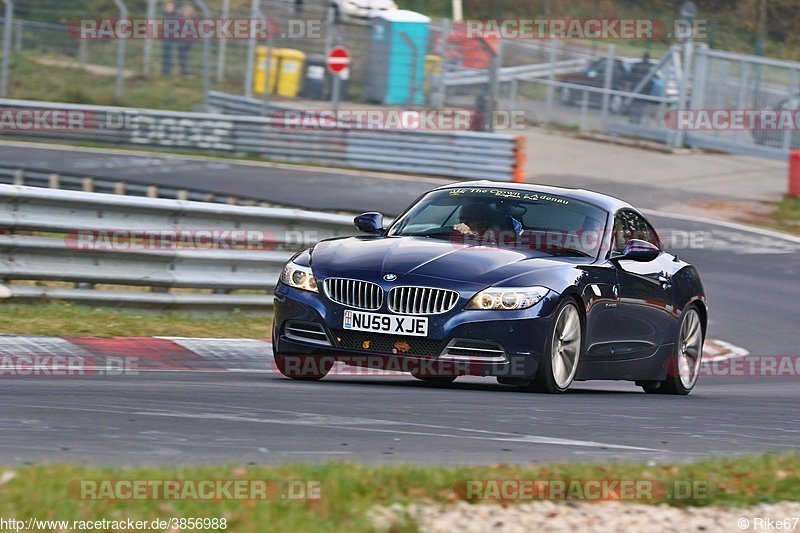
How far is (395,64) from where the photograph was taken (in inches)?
1202

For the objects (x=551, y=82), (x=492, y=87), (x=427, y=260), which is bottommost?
(x=427, y=260)

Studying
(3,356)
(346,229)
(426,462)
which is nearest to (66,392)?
(3,356)

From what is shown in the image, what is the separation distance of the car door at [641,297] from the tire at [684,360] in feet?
0.78

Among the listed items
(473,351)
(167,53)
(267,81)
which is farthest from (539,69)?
(473,351)

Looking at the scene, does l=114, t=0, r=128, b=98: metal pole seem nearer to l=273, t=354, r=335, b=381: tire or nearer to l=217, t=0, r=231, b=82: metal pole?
l=217, t=0, r=231, b=82: metal pole

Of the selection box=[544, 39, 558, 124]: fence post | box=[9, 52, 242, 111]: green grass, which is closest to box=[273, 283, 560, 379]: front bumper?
box=[9, 52, 242, 111]: green grass

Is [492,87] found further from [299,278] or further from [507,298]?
[507,298]

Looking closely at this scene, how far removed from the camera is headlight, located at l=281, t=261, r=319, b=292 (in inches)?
346

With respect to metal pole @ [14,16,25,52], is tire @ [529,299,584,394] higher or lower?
lower

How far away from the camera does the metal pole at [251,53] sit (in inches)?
1251

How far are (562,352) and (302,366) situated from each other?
1.69 metres

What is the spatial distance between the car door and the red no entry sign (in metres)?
19.9

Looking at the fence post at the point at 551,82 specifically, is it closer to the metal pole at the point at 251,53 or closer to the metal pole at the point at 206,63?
the metal pole at the point at 251,53

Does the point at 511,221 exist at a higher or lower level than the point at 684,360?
higher
